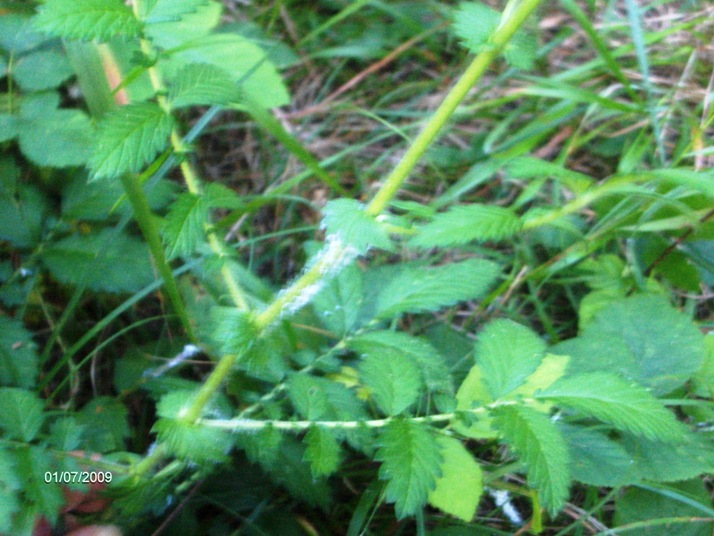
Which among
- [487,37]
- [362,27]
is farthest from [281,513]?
[362,27]

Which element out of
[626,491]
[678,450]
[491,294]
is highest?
[491,294]

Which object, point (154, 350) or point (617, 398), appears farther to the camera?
point (154, 350)

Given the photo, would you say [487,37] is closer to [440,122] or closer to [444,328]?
[440,122]

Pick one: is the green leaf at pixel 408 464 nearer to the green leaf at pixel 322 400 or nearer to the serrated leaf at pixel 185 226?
the green leaf at pixel 322 400

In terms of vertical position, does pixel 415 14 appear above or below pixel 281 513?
above

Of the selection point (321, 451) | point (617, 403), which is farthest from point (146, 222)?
point (617, 403)

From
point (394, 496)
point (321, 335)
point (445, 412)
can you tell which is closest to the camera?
point (394, 496)

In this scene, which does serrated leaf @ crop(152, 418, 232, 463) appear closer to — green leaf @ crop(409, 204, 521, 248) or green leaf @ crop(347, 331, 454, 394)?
green leaf @ crop(347, 331, 454, 394)
